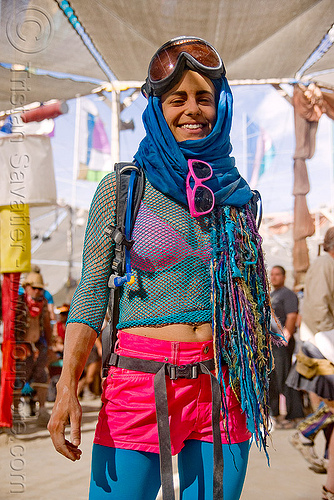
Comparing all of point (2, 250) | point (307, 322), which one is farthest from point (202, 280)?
point (2, 250)

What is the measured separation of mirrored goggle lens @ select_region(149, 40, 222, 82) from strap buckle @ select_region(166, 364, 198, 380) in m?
0.89

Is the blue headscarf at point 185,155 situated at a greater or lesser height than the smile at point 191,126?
lesser

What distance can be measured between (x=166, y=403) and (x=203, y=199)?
60 cm

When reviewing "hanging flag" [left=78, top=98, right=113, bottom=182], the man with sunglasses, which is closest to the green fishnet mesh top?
the man with sunglasses

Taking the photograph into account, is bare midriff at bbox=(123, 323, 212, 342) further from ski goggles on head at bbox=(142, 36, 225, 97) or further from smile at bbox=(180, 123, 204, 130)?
ski goggles on head at bbox=(142, 36, 225, 97)

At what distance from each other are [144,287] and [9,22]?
3.32m

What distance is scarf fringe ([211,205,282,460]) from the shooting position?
152 cm

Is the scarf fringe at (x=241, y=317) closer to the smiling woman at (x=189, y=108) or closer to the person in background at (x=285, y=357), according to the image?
the smiling woman at (x=189, y=108)

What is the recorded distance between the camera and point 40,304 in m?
6.24

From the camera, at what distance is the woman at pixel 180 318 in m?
1.44

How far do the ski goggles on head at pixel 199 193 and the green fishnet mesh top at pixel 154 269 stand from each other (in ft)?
0.13

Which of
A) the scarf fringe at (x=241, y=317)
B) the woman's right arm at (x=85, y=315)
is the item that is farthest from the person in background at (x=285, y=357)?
the woman's right arm at (x=85, y=315)

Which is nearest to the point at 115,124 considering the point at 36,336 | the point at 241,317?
the point at 36,336

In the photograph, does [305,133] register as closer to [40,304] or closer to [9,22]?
[40,304]
